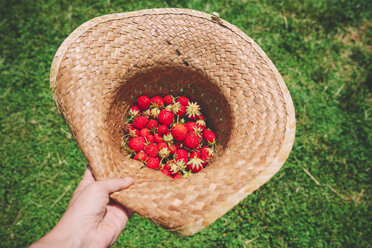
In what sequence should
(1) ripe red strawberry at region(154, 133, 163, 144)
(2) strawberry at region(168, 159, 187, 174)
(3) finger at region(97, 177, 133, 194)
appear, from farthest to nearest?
(1) ripe red strawberry at region(154, 133, 163, 144)
(2) strawberry at region(168, 159, 187, 174)
(3) finger at region(97, 177, 133, 194)

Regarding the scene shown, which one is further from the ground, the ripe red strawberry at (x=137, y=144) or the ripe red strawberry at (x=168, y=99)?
the ripe red strawberry at (x=168, y=99)

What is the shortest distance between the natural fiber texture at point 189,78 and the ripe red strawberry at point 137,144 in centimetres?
10

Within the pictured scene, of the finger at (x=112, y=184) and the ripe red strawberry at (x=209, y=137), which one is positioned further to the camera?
Result: the ripe red strawberry at (x=209, y=137)

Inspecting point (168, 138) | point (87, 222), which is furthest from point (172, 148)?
point (87, 222)

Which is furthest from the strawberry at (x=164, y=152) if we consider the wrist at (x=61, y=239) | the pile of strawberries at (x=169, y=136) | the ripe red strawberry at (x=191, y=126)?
the wrist at (x=61, y=239)

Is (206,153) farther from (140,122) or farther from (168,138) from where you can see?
(140,122)

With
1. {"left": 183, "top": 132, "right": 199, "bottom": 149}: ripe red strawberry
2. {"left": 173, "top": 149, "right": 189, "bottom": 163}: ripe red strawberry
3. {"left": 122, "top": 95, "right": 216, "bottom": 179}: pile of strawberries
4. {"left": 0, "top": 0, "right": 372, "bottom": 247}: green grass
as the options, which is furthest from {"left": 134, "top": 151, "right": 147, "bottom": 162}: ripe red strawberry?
{"left": 0, "top": 0, "right": 372, "bottom": 247}: green grass

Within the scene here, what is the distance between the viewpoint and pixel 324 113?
2.42 metres

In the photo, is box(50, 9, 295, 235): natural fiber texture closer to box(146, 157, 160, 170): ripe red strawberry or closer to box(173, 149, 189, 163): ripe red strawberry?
box(146, 157, 160, 170): ripe red strawberry

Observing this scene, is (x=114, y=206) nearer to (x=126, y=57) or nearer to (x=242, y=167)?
(x=242, y=167)

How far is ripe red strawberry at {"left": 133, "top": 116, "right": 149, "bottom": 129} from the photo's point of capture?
179 centimetres

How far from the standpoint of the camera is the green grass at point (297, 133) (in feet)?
7.00

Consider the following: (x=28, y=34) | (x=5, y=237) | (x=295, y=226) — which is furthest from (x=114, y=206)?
(x=28, y=34)

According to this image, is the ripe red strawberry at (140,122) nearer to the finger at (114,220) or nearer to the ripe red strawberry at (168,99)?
the ripe red strawberry at (168,99)
